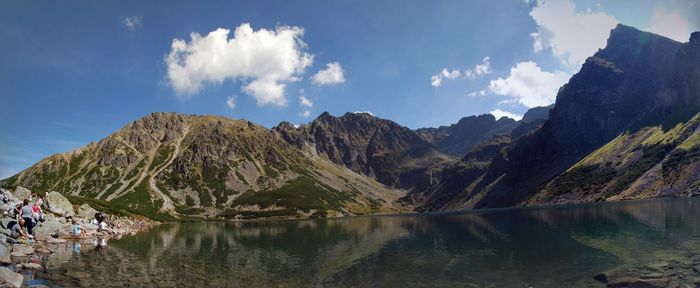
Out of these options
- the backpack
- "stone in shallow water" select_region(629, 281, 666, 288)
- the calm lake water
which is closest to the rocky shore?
the backpack

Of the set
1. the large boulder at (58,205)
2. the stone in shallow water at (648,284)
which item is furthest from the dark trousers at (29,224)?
the stone in shallow water at (648,284)

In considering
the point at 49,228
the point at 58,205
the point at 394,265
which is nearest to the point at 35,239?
the point at 49,228

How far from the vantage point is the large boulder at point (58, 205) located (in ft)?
273

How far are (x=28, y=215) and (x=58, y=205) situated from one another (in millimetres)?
48204

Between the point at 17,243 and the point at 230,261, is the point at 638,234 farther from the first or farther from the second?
the point at 17,243

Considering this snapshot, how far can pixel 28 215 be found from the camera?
50312mm

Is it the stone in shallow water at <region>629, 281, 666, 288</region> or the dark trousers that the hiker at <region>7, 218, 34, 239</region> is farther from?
the stone in shallow water at <region>629, 281, 666, 288</region>

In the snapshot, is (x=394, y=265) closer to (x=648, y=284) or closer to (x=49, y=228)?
(x=648, y=284)

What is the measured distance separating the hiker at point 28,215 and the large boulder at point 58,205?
34906 millimetres

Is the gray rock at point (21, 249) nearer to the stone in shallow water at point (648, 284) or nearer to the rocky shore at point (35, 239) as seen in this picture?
the rocky shore at point (35, 239)

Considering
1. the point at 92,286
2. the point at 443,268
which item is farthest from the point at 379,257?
the point at 92,286

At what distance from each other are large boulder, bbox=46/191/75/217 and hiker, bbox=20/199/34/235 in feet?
115

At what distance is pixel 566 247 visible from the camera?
53.8m

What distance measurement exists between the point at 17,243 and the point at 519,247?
200 feet
